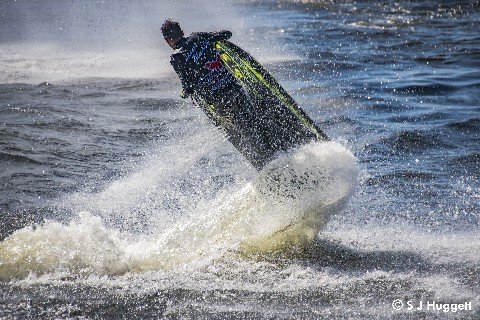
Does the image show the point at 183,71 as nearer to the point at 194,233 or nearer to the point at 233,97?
the point at 233,97

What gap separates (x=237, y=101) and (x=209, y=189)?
1850mm

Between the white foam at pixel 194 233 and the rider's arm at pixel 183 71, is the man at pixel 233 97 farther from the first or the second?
the white foam at pixel 194 233

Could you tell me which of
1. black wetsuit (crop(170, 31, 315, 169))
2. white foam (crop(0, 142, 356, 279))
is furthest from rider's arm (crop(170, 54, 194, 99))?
white foam (crop(0, 142, 356, 279))

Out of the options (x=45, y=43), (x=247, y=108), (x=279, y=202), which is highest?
(x=45, y=43)

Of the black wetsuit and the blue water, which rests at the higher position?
the black wetsuit

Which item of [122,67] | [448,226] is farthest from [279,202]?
[122,67]

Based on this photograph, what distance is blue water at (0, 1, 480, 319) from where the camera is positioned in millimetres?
6254

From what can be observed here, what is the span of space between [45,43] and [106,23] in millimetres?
4900

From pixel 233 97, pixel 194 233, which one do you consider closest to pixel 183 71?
pixel 233 97

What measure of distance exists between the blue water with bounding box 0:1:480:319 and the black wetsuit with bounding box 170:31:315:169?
3.09 feet

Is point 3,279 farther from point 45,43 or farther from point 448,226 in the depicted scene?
point 45,43

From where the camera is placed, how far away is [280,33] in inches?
1039

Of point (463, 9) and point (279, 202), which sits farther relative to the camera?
point (463, 9)

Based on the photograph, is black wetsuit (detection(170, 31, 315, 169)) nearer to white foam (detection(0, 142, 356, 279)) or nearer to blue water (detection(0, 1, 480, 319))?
white foam (detection(0, 142, 356, 279))
